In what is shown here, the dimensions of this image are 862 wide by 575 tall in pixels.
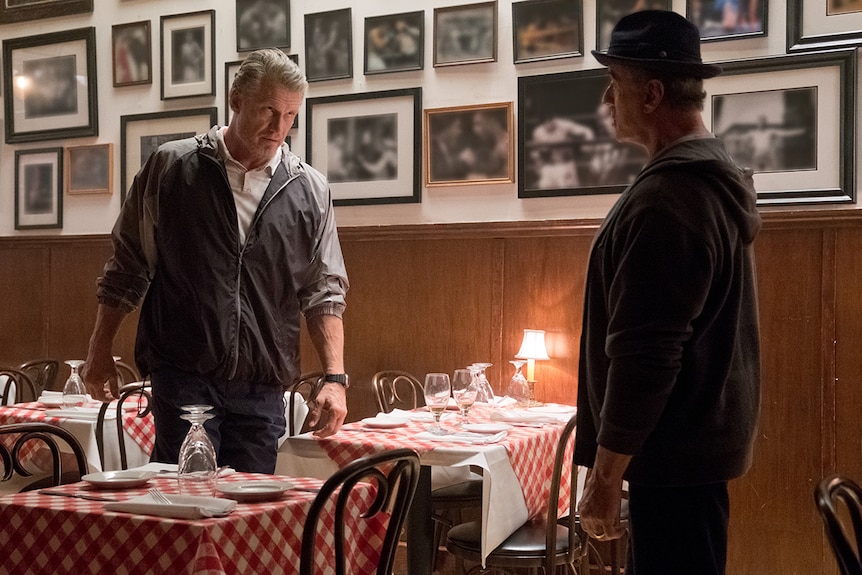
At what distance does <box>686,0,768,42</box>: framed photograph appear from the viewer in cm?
462

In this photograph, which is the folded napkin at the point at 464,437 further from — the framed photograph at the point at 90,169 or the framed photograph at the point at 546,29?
the framed photograph at the point at 90,169

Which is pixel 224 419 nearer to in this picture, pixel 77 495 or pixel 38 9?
pixel 77 495

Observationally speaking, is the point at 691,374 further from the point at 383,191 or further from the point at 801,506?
the point at 383,191

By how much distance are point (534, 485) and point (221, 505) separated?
1833 mm

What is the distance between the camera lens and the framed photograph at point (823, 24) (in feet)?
14.6

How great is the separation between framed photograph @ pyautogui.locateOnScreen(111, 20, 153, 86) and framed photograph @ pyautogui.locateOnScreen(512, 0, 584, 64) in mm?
2397

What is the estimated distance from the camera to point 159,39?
6156mm

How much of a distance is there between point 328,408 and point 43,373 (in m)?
3.90

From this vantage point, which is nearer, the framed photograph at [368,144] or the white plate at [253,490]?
the white plate at [253,490]

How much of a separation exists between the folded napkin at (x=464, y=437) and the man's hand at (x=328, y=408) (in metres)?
0.55

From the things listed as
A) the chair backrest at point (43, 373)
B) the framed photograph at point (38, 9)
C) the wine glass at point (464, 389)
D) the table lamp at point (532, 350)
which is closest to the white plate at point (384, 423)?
the wine glass at point (464, 389)

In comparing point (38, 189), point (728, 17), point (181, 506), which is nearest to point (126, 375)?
point (38, 189)

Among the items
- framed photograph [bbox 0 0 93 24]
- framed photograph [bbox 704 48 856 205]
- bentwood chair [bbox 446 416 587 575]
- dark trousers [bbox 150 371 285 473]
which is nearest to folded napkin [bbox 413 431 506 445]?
bentwood chair [bbox 446 416 587 575]

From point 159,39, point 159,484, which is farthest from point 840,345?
point 159,39
